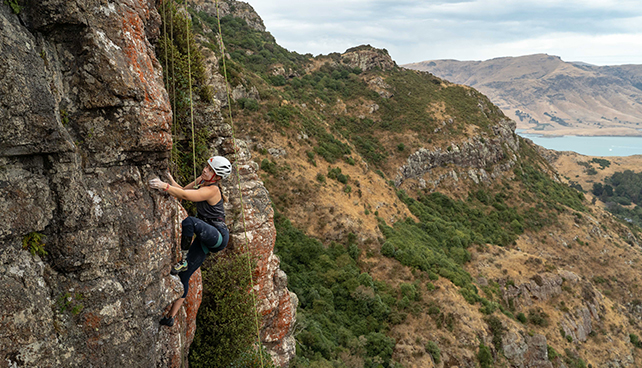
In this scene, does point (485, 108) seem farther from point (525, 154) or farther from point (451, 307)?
point (451, 307)

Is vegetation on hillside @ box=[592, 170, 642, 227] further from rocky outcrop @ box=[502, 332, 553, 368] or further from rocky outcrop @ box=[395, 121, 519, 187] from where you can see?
rocky outcrop @ box=[502, 332, 553, 368]

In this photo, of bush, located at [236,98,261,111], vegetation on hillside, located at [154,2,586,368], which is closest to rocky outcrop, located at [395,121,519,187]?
vegetation on hillside, located at [154,2,586,368]

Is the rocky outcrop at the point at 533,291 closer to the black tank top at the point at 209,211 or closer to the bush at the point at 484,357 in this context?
the bush at the point at 484,357

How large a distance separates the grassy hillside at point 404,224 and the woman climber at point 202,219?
10445 millimetres

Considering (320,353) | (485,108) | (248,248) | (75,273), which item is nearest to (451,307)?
(320,353)

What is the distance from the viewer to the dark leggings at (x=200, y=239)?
23.9 feet

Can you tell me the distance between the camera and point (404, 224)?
44188 mm

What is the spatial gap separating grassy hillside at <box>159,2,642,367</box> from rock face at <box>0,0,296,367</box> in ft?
37.3

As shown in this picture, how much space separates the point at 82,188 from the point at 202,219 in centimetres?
253

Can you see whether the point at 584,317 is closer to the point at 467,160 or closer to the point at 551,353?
the point at 551,353


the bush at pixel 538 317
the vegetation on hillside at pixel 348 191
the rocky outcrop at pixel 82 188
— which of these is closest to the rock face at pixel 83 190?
the rocky outcrop at pixel 82 188

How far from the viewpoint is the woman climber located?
7.03m

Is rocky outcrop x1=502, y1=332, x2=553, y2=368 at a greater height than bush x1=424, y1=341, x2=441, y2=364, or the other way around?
bush x1=424, y1=341, x2=441, y2=364

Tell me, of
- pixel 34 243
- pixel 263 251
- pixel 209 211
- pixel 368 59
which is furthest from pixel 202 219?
pixel 368 59
